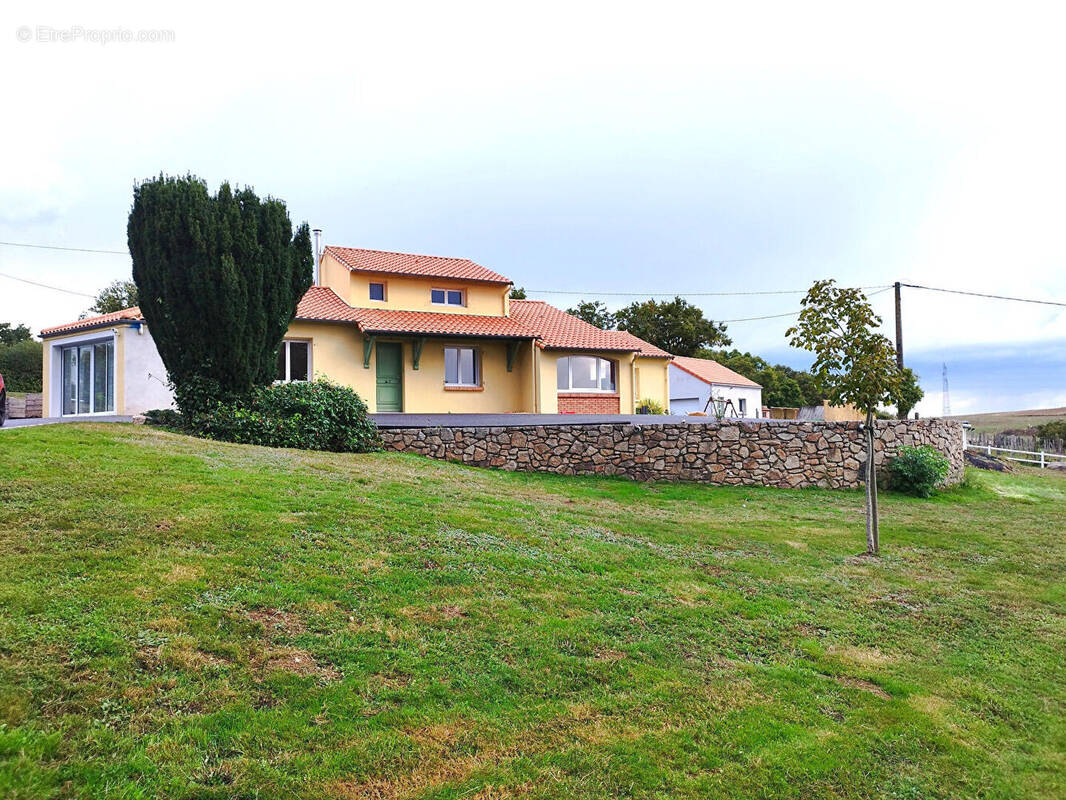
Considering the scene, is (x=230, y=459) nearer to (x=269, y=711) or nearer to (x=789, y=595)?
(x=269, y=711)

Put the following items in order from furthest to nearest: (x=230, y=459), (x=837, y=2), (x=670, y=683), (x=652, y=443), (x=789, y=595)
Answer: (x=652, y=443) < (x=837, y=2) < (x=230, y=459) < (x=789, y=595) < (x=670, y=683)

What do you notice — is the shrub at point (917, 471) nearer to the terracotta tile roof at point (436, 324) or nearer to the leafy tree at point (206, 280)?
the terracotta tile roof at point (436, 324)

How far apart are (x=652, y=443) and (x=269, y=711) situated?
14.6 m

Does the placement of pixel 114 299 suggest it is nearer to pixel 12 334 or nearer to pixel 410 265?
pixel 12 334

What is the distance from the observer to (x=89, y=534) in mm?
5723

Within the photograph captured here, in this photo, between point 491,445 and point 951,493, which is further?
point 951,493

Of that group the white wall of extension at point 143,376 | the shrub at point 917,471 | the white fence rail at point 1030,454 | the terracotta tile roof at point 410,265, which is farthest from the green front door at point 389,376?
the white fence rail at point 1030,454

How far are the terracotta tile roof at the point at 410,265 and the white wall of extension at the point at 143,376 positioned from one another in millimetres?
6697

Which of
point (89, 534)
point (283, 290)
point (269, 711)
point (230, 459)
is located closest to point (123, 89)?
point (283, 290)

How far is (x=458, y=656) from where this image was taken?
15.4 ft

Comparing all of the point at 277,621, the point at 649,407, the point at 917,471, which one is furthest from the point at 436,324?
the point at 277,621

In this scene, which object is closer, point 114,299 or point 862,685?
point 862,685

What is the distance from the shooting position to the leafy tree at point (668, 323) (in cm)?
4900

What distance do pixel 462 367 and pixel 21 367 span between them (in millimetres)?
23772
